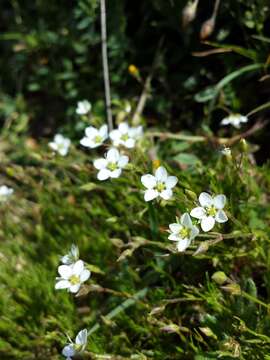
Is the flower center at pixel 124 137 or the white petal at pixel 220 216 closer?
the white petal at pixel 220 216

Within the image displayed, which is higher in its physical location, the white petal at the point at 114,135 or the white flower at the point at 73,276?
the white petal at the point at 114,135

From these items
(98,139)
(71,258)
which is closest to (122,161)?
Result: (98,139)

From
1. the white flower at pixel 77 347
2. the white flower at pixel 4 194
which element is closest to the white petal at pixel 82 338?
the white flower at pixel 77 347

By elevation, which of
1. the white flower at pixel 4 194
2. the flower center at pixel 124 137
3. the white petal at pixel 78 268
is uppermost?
the flower center at pixel 124 137

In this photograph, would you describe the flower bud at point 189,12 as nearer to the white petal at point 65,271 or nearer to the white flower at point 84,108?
the white flower at point 84,108

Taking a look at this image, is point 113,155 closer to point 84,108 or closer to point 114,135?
point 114,135

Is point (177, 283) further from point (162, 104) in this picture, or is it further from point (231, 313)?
point (162, 104)

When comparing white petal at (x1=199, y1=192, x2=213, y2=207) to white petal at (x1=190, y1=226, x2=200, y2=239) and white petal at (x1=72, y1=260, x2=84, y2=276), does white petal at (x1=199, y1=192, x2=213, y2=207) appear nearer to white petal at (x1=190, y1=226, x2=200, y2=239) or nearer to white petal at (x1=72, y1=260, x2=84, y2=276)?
white petal at (x1=190, y1=226, x2=200, y2=239)
